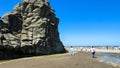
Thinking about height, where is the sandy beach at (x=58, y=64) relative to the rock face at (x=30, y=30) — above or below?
below

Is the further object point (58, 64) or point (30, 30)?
point (30, 30)

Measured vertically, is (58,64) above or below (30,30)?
below

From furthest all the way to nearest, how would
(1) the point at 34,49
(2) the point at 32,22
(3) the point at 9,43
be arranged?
(2) the point at 32,22 → (1) the point at 34,49 → (3) the point at 9,43

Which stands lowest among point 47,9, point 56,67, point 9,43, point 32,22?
point 56,67

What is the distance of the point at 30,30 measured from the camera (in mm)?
61000

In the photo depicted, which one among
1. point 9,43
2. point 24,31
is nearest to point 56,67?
point 9,43

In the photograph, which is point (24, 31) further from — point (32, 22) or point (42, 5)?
point (42, 5)

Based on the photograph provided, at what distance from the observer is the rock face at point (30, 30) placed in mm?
55375

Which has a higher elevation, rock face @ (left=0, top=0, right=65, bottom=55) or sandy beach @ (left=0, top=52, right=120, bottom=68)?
rock face @ (left=0, top=0, right=65, bottom=55)

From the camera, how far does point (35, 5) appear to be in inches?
2589

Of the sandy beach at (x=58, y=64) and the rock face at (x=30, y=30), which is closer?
the sandy beach at (x=58, y=64)

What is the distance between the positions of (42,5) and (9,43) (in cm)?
1802

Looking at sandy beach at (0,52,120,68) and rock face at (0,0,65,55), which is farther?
rock face at (0,0,65,55)

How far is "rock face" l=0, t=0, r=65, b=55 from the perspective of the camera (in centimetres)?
5538
